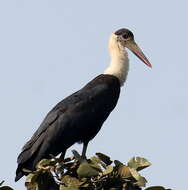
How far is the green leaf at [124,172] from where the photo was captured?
596 cm

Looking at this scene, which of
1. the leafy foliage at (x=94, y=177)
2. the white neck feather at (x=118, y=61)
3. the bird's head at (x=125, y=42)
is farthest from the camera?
the bird's head at (x=125, y=42)

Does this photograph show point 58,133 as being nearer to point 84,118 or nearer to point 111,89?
point 84,118

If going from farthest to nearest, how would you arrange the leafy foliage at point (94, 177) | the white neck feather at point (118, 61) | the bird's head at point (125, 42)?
the bird's head at point (125, 42), the white neck feather at point (118, 61), the leafy foliage at point (94, 177)

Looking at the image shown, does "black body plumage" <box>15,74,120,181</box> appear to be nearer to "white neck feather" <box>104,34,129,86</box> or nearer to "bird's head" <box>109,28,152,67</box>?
"white neck feather" <box>104,34,129,86</box>

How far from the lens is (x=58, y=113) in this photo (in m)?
9.03

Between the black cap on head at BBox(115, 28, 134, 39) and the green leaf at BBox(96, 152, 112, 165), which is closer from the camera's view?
the green leaf at BBox(96, 152, 112, 165)

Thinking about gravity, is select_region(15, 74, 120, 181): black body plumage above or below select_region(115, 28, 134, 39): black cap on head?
below

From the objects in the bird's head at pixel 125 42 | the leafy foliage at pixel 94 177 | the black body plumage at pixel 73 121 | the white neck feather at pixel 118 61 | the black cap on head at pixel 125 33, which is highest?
the black cap on head at pixel 125 33

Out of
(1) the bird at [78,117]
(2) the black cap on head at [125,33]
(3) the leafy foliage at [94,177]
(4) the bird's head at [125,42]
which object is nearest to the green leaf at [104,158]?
(3) the leafy foliage at [94,177]

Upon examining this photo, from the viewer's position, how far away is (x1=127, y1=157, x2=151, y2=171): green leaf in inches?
239

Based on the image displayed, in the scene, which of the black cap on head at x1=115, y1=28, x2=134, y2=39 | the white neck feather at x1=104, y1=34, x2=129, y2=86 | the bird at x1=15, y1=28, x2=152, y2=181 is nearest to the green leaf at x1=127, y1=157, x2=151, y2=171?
the bird at x1=15, y1=28, x2=152, y2=181

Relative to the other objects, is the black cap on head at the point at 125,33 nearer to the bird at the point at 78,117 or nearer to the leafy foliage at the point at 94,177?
the bird at the point at 78,117

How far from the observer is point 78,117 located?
9.23 metres

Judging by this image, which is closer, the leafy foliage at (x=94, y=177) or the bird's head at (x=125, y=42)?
the leafy foliage at (x=94, y=177)
